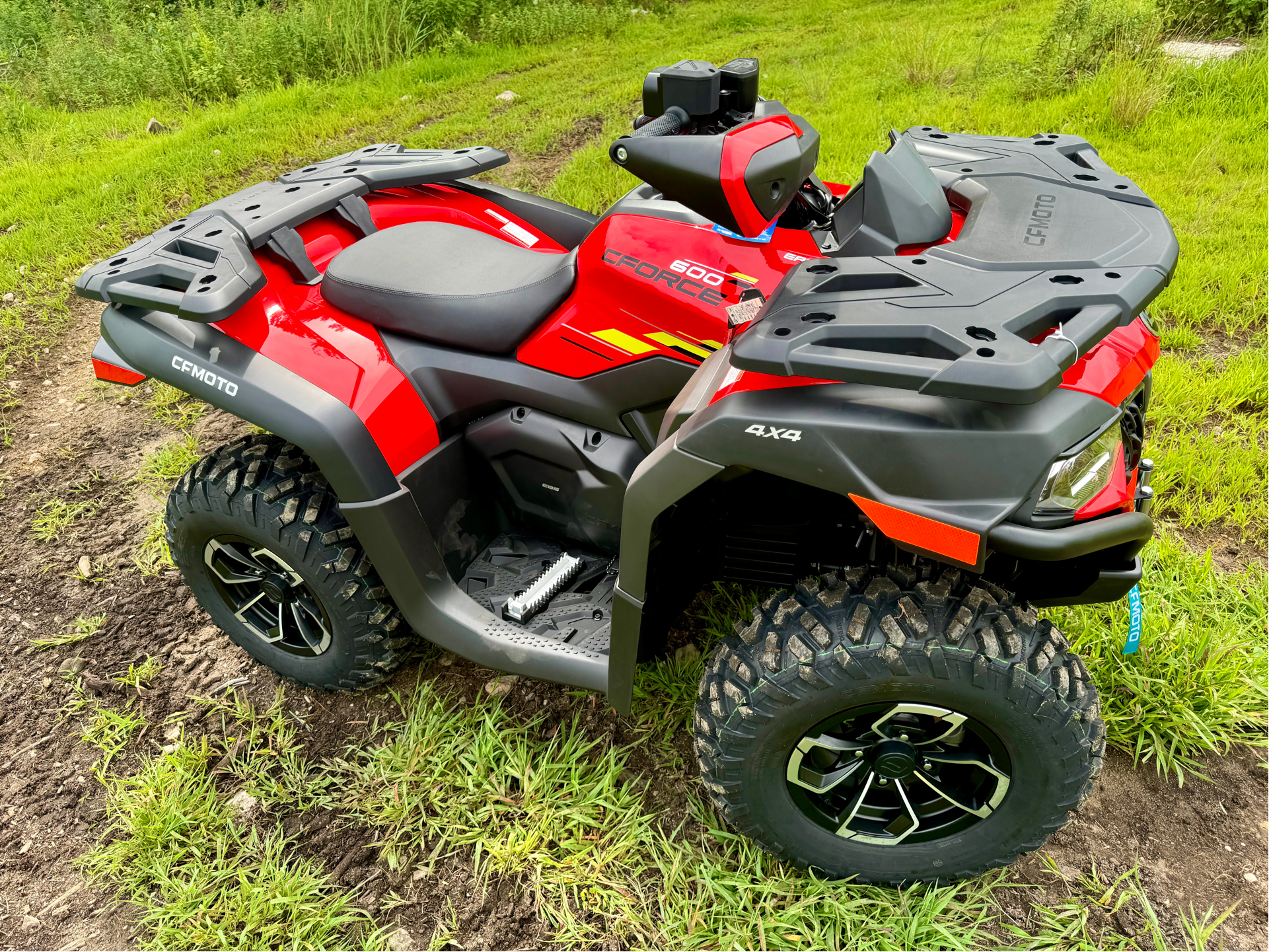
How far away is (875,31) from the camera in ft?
25.8

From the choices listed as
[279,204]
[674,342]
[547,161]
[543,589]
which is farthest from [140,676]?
[547,161]

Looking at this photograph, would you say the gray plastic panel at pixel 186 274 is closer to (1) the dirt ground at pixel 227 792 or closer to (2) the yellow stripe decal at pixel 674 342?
(2) the yellow stripe decal at pixel 674 342

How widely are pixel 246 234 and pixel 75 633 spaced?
154 centimetres

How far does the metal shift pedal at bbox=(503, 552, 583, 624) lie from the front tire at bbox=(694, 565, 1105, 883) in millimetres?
574

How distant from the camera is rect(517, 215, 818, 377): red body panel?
6.04ft

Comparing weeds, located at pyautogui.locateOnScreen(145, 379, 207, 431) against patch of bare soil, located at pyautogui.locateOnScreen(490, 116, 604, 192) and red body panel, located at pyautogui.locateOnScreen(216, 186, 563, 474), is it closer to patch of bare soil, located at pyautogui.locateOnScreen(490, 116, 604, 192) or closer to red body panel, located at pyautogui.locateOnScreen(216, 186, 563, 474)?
red body panel, located at pyautogui.locateOnScreen(216, 186, 563, 474)

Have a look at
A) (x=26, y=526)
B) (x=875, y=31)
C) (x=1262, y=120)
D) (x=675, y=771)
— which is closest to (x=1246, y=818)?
(x=675, y=771)

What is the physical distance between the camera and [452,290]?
2.10m

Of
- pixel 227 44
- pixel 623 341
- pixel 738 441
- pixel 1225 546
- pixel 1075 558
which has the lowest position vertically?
pixel 1225 546

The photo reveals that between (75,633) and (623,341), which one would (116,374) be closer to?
(75,633)

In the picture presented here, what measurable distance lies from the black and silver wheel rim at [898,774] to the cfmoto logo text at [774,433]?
610 mm

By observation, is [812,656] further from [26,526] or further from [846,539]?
[26,526]

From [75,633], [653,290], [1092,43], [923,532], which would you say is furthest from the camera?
[1092,43]

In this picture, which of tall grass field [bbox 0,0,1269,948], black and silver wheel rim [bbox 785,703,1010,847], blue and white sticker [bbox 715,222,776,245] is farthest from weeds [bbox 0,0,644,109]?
black and silver wheel rim [bbox 785,703,1010,847]
